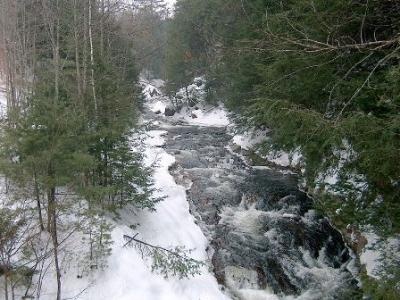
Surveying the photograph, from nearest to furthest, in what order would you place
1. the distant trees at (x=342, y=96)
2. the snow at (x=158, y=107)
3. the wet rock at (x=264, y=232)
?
1. the distant trees at (x=342, y=96)
2. the wet rock at (x=264, y=232)
3. the snow at (x=158, y=107)

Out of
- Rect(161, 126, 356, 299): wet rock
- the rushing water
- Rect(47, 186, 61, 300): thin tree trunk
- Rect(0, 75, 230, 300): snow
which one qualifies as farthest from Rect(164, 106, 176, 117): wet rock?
Rect(47, 186, 61, 300): thin tree trunk

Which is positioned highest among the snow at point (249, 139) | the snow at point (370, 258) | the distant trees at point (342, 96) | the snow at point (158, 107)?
the distant trees at point (342, 96)

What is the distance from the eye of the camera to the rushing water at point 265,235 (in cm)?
844

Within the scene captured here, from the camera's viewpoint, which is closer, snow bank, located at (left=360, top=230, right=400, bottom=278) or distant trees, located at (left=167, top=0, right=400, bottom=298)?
distant trees, located at (left=167, top=0, right=400, bottom=298)

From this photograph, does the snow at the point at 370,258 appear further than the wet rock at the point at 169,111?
No

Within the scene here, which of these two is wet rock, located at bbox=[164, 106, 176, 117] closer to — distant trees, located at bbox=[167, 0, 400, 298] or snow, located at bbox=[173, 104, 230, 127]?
snow, located at bbox=[173, 104, 230, 127]

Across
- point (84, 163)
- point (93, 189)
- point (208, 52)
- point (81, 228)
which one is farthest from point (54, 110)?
point (208, 52)

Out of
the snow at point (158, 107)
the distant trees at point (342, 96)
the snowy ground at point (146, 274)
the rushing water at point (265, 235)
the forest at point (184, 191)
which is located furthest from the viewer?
the snow at point (158, 107)

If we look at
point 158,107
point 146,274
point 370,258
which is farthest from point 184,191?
point 158,107

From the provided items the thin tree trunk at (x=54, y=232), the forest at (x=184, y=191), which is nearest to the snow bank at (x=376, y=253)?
the forest at (x=184, y=191)

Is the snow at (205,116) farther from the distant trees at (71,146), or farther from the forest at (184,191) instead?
the distant trees at (71,146)

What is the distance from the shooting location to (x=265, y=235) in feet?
34.7

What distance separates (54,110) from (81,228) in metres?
2.09

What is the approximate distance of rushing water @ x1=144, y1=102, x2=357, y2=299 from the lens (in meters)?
8.44
